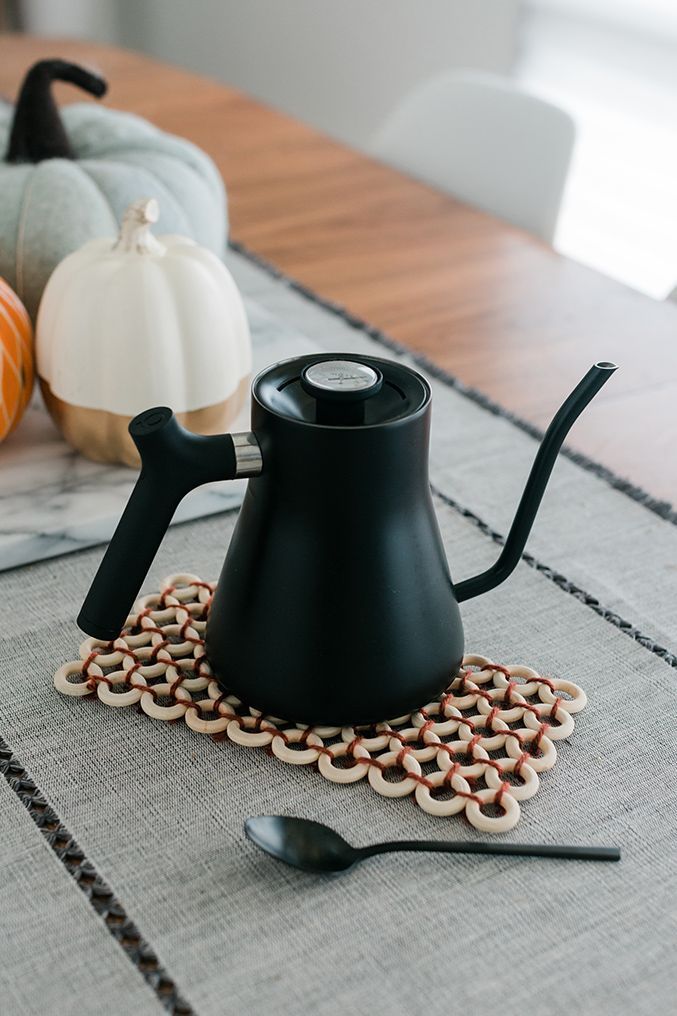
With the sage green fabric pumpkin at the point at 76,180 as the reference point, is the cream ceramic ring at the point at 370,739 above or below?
below

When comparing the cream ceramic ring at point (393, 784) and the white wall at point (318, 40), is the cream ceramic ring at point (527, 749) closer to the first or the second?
the cream ceramic ring at point (393, 784)

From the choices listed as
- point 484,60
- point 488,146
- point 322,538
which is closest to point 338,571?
point 322,538

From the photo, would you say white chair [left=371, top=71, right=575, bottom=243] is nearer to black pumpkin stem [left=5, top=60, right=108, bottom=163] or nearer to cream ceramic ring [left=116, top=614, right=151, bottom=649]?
black pumpkin stem [left=5, top=60, right=108, bottom=163]

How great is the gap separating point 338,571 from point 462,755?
0.13 metres

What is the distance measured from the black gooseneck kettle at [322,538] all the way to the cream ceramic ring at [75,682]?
0.28 feet

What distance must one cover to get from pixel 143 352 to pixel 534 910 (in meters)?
0.45

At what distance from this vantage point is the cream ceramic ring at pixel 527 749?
1.92ft

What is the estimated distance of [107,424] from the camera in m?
0.81

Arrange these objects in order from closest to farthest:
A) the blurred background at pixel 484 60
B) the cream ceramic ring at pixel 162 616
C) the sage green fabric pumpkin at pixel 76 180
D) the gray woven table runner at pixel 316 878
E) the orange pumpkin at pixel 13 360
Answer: the gray woven table runner at pixel 316 878, the cream ceramic ring at pixel 162 616, the orange pumpkin at pixel 13 360, the sage green fabric pumpkin at pixel 76 180, the blurred background at pixel 484 60

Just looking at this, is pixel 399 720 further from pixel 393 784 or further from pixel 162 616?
pixel 162 616

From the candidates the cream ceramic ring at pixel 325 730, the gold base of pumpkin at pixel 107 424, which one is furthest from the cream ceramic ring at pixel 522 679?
the gold base of pumpkin at pixel 107 424

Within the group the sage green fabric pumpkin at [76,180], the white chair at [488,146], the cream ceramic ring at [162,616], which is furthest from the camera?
the white chair at [488,146]

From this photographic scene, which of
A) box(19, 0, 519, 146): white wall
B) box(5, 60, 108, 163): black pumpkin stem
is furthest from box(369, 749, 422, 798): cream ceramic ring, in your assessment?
box(19, 0, 519, 146): white wall

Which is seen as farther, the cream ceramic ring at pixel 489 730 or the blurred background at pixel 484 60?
the blurred background at pixel 484 60
